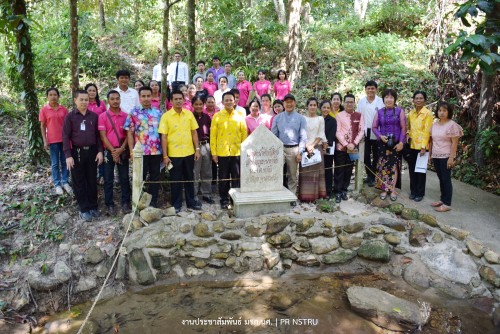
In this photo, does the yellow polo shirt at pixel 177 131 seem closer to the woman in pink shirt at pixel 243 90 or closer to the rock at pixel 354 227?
the rock at pixel 354 227

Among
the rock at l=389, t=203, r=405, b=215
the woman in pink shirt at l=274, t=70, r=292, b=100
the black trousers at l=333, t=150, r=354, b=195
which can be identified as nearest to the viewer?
the rock at l=389, t=203, r=405, b=215

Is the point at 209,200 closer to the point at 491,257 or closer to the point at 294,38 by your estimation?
the point at 491,257

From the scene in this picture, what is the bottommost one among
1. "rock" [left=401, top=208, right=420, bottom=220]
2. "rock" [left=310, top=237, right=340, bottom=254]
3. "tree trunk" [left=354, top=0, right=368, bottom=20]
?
"rock" [left=310, top=237, right=340, bottom=254]

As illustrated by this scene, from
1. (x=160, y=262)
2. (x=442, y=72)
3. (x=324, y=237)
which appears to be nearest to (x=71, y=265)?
(x=160, y=262)

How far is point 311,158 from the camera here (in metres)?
5.73

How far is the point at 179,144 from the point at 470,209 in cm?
449

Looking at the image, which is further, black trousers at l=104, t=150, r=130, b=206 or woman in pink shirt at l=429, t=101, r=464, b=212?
woman in pink shirt at l=429, t=101, r=464, b=212

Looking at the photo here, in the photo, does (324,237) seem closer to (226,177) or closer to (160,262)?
(226,177)

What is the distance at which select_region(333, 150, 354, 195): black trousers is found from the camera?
5980 millimetres

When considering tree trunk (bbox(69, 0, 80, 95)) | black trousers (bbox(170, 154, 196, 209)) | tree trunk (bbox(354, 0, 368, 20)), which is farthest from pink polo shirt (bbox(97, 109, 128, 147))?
tree trunk (bbox(354, 0, 368, 20))

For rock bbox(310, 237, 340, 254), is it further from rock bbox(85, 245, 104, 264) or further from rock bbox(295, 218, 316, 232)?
rock bbox(85, 245, 104, 264)

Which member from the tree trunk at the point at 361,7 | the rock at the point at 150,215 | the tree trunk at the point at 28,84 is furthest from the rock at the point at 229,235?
the tree trunk at the point at 361,7

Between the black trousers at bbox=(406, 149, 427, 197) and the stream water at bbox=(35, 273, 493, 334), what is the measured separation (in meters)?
1.70

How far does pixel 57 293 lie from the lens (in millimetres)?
4391
